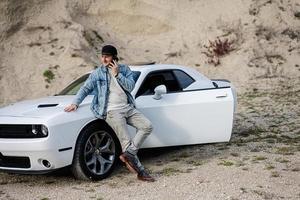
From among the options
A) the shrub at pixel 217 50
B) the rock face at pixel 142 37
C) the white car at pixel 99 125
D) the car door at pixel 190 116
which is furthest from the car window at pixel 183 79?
the shrub at pixel 217 50

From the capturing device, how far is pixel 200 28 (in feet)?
60.4

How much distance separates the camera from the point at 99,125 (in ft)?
21.8

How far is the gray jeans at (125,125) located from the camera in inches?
251

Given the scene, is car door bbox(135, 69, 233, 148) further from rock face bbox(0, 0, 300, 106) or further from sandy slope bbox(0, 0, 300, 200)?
rock face bbox(0, 0, 300, 106)

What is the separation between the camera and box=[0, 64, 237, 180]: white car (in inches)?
242

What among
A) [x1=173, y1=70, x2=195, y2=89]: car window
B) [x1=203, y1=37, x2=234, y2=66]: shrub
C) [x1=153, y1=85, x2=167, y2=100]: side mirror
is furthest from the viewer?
[x1=203, y1=37, x2=234, y2=66]: shrub

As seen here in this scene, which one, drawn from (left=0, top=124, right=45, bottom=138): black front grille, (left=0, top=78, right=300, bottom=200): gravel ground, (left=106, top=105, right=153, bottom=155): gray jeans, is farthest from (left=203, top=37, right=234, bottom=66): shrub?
(left=0, top=124, right=45, bottom=138): black front grille

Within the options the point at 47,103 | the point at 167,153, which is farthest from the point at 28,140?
the point at 167,153

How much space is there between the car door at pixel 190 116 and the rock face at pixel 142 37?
822 centimetres

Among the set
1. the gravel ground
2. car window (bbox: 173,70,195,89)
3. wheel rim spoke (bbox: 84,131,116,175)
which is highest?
car window (bbox: 173,70,195,89)

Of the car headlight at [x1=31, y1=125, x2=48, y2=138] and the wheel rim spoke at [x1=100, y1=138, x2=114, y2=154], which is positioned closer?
Result: the car headlight at [x1=31, y1=125, x2=48, y2=138]

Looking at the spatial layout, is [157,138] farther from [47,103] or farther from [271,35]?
[271,35]

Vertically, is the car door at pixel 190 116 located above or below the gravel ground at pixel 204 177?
above

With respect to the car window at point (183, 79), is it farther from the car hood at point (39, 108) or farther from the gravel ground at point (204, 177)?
the car hood at point (39, 108)
